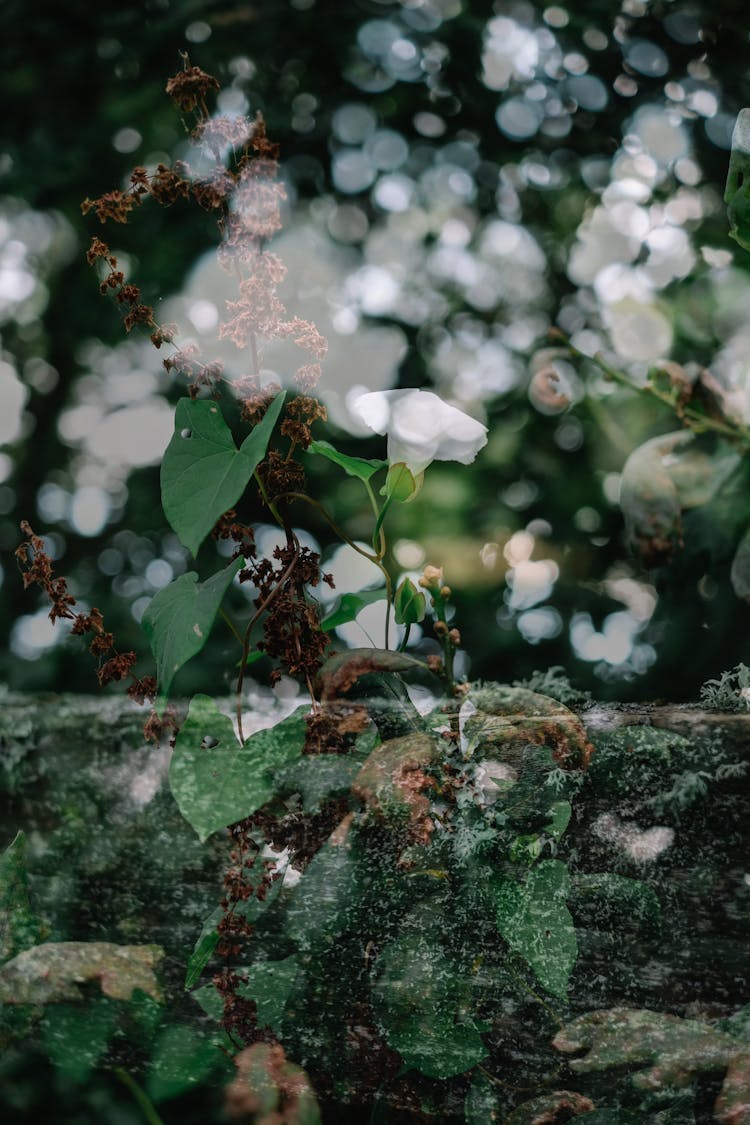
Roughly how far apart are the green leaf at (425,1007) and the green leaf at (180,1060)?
4.2 inches

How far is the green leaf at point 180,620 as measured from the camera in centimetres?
41

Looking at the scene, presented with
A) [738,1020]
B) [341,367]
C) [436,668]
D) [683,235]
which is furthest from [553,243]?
[738,1020]

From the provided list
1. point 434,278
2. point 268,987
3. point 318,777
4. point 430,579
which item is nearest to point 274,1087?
point 268,987

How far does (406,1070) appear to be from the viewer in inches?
16.8

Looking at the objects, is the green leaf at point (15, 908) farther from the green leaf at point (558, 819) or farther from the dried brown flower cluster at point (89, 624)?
the green leaf at point (558, 819)

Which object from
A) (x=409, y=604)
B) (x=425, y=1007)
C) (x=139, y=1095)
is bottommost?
(x=139, y=1095)

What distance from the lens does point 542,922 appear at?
397 millimetres

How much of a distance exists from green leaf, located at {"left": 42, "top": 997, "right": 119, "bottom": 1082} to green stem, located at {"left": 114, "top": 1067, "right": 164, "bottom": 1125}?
0.02 m

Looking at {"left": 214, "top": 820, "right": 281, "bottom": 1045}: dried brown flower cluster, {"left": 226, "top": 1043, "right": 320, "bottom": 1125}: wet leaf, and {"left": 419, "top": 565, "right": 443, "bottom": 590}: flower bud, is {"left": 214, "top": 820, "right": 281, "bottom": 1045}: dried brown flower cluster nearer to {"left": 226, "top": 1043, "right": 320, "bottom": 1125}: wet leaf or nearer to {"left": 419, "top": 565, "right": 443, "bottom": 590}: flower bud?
{"left": 226, "top": 1043, "right": 320, "bottom": 1125}: wet leaf

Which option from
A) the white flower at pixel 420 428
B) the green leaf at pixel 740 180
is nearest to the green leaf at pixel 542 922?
the white flower at pixel 420 428

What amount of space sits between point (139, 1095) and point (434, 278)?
0.65 m

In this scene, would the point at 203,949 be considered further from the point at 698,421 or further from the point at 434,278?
the point at 434,278

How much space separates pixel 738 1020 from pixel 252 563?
302mm

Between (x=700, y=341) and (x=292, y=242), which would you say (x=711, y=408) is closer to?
(x=700, y=341)
